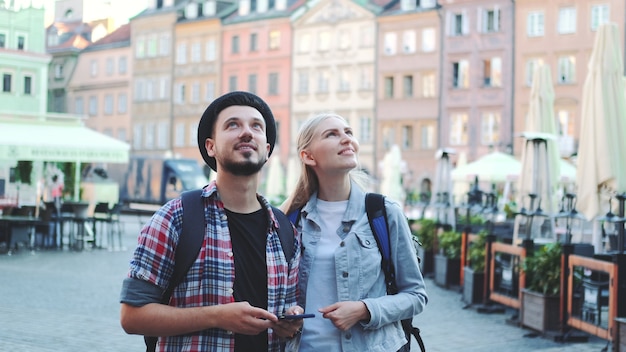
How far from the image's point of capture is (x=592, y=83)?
46.9 feet

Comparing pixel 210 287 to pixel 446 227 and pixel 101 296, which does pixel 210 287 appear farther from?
pixel 446 227

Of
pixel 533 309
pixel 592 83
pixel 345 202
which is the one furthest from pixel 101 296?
pixel 345 202

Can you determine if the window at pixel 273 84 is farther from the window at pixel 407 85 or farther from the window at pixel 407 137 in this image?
the window at pixel 407 137

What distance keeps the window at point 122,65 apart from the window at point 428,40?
2319cm

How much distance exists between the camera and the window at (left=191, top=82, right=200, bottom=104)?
66062mm

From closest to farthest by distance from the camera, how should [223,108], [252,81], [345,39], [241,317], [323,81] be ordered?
[241,317] < [223,108] < [345,39] < [323,81] < [252,81]

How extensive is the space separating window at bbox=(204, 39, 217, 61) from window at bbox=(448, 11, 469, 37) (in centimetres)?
1769

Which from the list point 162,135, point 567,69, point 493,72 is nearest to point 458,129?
point 493,72

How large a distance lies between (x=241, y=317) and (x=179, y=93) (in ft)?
214

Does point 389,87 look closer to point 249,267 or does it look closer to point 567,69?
point 567,69

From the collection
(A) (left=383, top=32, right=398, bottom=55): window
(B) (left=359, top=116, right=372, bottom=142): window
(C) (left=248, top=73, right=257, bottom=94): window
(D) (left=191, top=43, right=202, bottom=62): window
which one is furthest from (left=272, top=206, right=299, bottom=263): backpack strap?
(D) (left=191, top=43, right=202, bottom=62): window

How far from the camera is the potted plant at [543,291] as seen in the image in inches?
393

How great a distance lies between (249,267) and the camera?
120 inches

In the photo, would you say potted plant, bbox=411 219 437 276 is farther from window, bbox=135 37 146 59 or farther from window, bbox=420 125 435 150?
window, bbox=135 37 146 59
